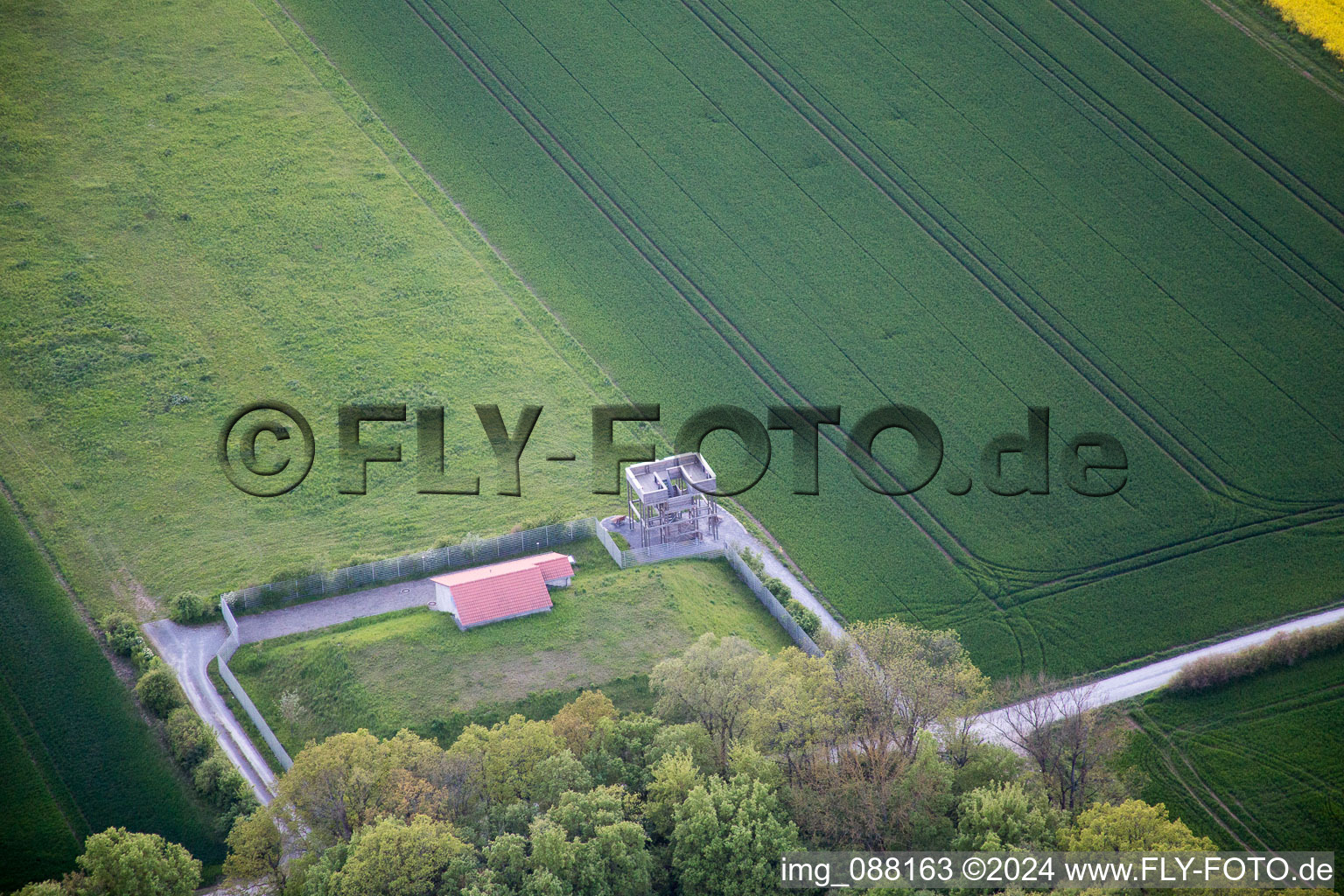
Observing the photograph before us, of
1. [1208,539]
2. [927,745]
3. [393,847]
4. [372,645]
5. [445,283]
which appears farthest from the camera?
[445,283]

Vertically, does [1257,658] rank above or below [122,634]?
above

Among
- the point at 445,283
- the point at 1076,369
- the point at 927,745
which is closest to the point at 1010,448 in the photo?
the point at 1076,369

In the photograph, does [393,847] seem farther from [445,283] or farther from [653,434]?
[445,283]

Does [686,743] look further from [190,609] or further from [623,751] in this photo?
[190,609]

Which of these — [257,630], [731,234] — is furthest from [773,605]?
[731,234]

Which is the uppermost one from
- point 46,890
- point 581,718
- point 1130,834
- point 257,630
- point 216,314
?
point 216,314

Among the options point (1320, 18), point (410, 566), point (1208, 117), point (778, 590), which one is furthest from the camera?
point (1320, 18)
